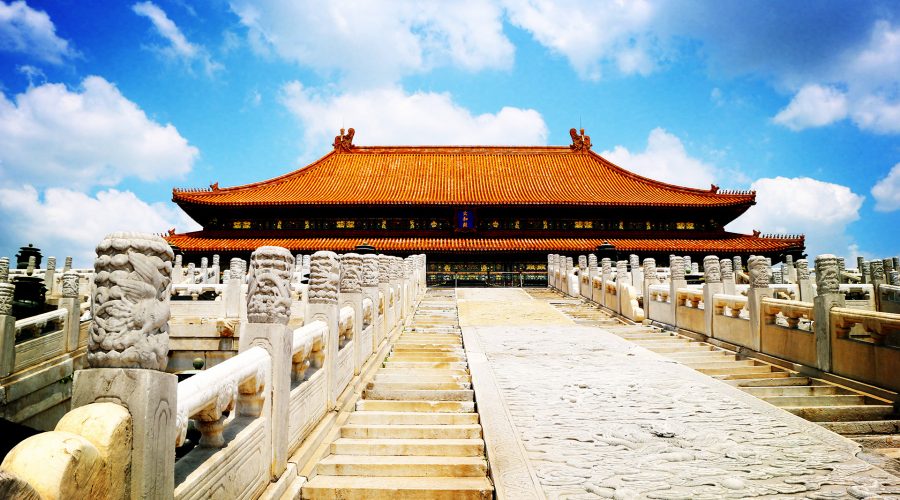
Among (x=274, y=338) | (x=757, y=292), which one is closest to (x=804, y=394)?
(x=757, y=292)

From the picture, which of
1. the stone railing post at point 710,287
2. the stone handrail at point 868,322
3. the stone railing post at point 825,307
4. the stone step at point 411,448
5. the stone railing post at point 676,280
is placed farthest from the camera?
the stone railing post at point 676,280

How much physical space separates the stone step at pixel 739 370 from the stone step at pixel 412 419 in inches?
189

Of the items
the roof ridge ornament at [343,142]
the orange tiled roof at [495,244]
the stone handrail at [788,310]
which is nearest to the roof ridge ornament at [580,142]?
the orange tiled roof at [495,244]

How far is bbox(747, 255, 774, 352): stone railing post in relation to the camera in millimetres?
9352

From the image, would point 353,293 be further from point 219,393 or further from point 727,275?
point 727,275

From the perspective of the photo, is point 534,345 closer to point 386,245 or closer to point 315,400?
point 315,400

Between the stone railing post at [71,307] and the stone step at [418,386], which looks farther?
the stone railing post at [71,307]

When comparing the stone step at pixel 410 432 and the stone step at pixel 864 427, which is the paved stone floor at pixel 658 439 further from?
the stone step at pixel 864 427

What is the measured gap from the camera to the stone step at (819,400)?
6.82m

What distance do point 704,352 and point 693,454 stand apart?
630 centimetres

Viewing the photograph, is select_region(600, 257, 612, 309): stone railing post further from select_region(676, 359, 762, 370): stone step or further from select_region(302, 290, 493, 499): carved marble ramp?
select_region(302, 290, 493, 499): carved marble ramp

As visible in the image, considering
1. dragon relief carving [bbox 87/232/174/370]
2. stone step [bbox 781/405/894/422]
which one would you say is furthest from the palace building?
dragon relief carving [bbox 87/232/174/370]

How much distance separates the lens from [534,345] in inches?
415

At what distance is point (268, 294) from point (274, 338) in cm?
33
